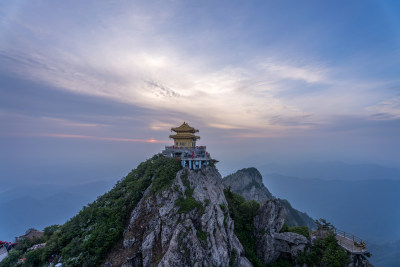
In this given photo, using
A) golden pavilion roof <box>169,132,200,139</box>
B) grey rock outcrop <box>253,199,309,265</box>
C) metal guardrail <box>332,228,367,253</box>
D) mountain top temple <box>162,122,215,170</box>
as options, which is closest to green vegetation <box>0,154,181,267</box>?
mountain top temple <box>162,122,215,170</box>

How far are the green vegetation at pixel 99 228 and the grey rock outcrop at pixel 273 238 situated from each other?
16.5 m

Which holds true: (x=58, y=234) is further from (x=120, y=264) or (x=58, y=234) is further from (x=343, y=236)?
(x=343, y=236)

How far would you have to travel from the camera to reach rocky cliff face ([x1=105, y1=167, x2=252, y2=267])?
17234mm

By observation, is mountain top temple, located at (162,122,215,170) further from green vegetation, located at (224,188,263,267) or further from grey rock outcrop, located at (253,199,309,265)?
grey rock outcrop, located at (253,199,309,265)

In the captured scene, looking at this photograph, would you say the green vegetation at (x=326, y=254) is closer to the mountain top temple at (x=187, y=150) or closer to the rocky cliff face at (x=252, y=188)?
the mountain top temple at (x=187, y=150)

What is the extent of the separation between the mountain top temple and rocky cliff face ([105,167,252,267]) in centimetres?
245

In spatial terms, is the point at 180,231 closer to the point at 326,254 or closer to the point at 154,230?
the point at 154,230

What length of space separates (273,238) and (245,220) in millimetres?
4758

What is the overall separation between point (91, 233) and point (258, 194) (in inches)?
2786

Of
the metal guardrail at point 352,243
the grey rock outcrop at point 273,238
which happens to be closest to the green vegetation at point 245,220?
the grey rock outcrop at point 273,238

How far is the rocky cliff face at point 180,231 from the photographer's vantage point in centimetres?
1723

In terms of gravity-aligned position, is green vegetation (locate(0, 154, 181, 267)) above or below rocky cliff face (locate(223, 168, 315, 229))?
above

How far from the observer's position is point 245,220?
28.2 meters

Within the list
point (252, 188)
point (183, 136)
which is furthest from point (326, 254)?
point (252, 188)
